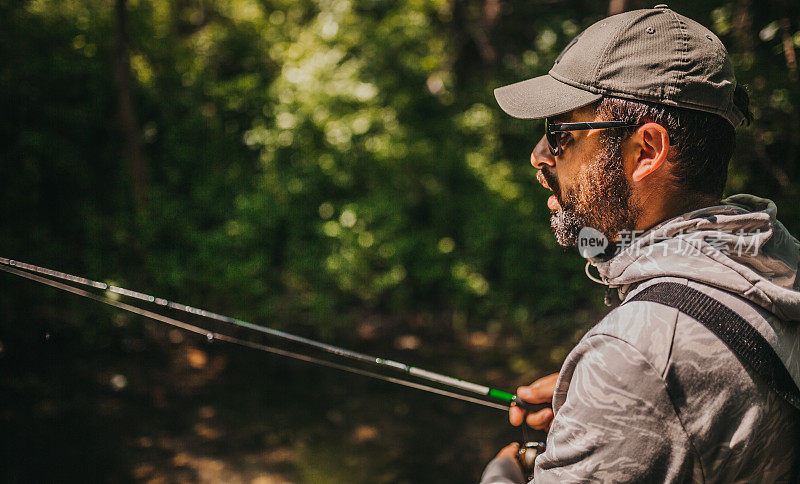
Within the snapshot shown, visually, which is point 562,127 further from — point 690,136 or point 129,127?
point 129,127

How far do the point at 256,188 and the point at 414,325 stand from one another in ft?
8.15

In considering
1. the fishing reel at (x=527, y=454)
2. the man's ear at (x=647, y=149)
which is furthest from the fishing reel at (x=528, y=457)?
the man's ear at (x=647, y=149)

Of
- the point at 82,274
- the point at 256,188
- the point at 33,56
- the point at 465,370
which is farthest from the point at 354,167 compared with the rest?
the point at 33,56

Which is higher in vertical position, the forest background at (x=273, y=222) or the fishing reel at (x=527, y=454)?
the forest background at (x=273, y=222)

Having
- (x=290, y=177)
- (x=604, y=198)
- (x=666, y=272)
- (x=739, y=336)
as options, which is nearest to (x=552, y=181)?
(x=604, y=198)

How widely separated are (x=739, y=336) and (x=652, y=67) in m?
0.57

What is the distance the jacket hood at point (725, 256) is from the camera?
107 centimetres

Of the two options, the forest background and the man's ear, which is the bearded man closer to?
the man's ear

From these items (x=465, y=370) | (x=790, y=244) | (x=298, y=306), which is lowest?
(x=790, y=244)

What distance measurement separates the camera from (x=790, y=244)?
124 centimetres

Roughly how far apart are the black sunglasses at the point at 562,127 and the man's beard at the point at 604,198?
37 millimetres

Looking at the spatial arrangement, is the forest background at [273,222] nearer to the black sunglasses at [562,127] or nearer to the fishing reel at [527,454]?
the fishing reel at [527,454]

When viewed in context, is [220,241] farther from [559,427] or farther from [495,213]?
[559,427]

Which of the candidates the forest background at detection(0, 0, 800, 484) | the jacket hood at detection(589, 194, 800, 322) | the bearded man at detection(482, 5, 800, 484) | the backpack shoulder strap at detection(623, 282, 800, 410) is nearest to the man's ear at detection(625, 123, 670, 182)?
the bearded man at detection(482, 5, 800, 484)
